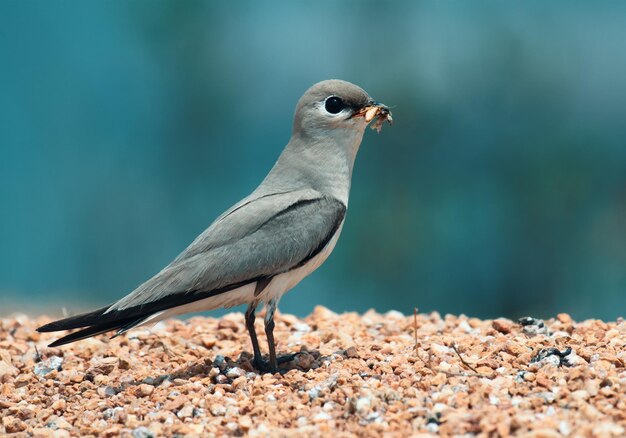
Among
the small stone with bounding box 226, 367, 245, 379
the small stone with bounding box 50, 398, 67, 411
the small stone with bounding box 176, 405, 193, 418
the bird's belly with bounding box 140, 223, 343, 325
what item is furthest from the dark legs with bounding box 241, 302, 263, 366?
the small stone with bounding box 50, 398, 67, 411

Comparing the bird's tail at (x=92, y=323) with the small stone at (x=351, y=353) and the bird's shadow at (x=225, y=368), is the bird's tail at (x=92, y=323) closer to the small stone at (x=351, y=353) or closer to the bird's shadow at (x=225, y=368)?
the bird's shadow at (x=225, y=368)

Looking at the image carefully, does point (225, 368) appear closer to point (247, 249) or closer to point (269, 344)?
point (269, 344)

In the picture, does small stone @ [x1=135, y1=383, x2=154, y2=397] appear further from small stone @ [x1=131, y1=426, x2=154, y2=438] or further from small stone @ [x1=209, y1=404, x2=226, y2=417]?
small stone @ [x1=131, y1=426, x2=154, y2=438]

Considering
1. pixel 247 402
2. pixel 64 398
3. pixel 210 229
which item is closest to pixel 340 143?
pixel 210 229

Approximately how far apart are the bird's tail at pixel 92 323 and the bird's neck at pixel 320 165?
5.85 feet

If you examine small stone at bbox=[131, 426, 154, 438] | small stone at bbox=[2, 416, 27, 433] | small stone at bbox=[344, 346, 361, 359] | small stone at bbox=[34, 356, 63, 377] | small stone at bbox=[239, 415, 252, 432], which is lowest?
small stone at bbox=[131, 426, 154, 438]

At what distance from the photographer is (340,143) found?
7.62 m

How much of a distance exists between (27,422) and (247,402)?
1.77 meters

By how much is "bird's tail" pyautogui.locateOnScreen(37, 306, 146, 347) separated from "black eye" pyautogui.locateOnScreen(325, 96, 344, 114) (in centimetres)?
251

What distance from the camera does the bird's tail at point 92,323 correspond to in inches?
262

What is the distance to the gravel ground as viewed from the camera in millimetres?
5320

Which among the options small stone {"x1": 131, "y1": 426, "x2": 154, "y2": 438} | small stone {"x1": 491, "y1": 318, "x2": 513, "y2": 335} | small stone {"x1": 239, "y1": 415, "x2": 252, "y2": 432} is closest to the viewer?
small stone {"x1": 239, "y1": 415, "x2": 252, "y2": 432}

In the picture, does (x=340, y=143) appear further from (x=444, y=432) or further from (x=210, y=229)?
(x=444, y=432)

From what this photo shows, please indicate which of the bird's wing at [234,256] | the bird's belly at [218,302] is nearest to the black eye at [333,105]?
the bird's wing at [234,256]
